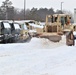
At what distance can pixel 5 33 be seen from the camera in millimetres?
25156

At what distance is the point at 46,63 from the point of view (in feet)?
36.4

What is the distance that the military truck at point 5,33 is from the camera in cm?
2482

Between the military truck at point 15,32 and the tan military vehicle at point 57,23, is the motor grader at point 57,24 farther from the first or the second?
the military truck at point 15,32

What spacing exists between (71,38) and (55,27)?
9681 millimetres

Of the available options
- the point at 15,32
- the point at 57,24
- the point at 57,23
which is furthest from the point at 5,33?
the point at 57,23

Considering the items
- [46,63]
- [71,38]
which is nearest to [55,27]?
[71,38]

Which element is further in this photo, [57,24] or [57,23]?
[57,23]

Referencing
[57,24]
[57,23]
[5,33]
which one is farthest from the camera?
[57,23]

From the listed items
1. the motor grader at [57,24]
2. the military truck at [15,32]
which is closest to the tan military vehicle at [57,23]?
the motor grader at [57,24]

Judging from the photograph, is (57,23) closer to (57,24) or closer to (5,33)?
(57,24)

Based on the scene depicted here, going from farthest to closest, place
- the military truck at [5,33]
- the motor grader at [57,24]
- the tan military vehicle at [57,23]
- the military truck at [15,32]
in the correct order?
the tan military vehicle at [57,23], the motor grader at [57,24], the military truck at [15,32], the military truck at [5,33]

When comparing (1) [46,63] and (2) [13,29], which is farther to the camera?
(2) [13,29]

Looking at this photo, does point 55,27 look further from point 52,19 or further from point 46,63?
point 46,63

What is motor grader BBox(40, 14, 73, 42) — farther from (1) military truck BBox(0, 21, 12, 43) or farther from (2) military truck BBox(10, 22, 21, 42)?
(1) military truck BBox(0, 21, 12, 43)
